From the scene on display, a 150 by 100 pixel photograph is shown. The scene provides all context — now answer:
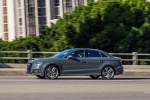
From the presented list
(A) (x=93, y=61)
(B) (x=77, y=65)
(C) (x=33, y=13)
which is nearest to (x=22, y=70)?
(B) (x=77, y=65)

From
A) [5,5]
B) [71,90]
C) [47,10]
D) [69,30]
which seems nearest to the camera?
[71,90]

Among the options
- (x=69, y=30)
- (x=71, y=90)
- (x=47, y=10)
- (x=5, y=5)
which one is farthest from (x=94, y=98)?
(x=5, y=5)

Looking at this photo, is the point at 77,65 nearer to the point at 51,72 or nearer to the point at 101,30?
the point at 51,72

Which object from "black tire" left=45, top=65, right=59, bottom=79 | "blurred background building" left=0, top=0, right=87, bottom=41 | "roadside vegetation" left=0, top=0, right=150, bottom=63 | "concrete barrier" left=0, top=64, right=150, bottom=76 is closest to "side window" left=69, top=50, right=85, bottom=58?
"black tire" left=45, top=65, right=59, bottom=79

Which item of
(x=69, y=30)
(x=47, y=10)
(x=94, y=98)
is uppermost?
(x=47, y=10)

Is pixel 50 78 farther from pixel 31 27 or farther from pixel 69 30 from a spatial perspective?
pixel 31 27

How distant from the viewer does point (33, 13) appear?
255 feet

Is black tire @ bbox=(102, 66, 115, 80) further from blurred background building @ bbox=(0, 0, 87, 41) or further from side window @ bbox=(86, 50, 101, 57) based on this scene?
blurred background building @ bbox=(0, 0, 87, 41)

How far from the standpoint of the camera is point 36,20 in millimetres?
77188

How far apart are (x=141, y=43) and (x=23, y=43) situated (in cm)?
747

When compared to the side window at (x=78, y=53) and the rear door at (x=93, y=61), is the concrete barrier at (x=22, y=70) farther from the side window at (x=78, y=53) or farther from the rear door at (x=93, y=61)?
the rear door at (x=93, y=61)

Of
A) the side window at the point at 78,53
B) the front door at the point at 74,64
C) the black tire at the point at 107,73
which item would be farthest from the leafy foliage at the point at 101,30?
the black tire at the point at 107,73

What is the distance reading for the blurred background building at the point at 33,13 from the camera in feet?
241

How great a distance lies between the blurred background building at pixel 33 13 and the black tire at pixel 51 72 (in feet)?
164
